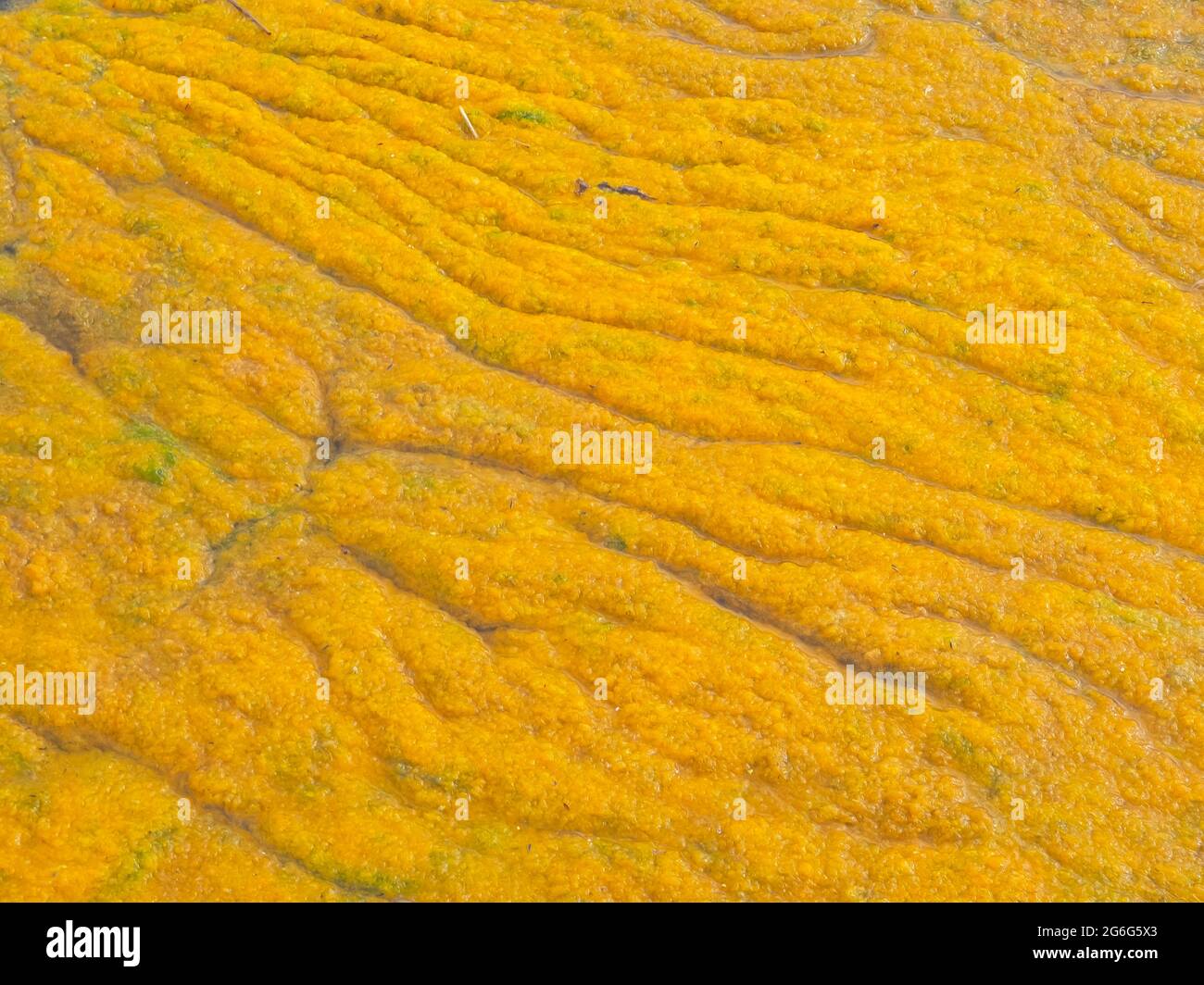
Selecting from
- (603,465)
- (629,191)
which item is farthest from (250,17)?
(603,465)

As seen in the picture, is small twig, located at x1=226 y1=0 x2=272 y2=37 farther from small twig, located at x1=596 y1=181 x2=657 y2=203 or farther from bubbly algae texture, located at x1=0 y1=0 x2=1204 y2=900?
small twig, located at x1=596 y1=181 x2=657 y2=203

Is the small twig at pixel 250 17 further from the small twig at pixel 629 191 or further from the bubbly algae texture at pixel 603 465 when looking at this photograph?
the small twig at pixel 629 191

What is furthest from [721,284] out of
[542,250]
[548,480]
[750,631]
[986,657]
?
[986,657]

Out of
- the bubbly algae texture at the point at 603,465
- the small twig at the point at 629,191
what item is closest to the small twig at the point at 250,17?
the bubbly algae texture at the point at 603,465

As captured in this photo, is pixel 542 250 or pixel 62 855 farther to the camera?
pixel 542 250

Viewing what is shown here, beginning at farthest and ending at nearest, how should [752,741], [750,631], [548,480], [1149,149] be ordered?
[1149,149] → [548,480] → [750,631] → [752,741]

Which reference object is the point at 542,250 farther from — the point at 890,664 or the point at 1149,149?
the point at 1149,149

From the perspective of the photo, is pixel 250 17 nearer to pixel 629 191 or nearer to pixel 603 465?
pixel 629 191

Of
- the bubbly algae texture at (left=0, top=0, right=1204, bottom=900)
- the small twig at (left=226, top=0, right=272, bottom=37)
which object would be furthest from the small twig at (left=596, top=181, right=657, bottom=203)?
the small twig at (left=226, top=0, right=272, bottom=37)
